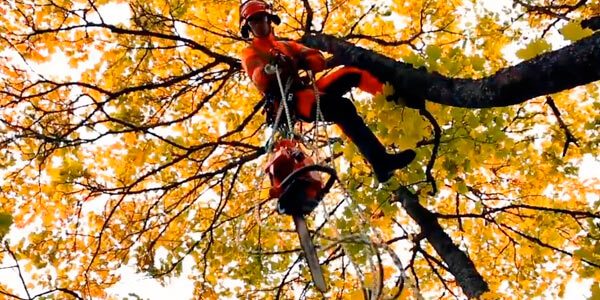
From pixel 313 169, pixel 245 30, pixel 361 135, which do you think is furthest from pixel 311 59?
pixel 313 169

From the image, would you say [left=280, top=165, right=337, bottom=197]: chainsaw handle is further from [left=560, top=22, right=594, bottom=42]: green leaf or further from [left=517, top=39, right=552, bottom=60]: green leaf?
[left=560, top=22, right=594, bottom=42]: green leaf

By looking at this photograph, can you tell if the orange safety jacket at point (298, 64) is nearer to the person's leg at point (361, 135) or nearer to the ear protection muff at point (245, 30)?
the person's leg at point (361, 135)

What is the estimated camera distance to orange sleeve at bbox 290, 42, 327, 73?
3871 mm

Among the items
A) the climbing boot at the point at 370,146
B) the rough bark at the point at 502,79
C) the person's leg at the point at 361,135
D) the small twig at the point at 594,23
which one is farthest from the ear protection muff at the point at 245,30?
the small twig at the point at 594,23

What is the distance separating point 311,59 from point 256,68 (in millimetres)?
391

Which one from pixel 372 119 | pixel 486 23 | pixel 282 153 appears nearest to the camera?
pixel 282 153

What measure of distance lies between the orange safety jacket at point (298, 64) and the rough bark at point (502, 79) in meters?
0.33

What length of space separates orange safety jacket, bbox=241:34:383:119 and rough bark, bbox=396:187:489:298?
56.3 inches

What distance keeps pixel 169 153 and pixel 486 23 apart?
12.1 feet

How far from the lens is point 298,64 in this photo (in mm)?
3865

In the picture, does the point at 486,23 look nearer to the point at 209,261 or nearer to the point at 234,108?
the point at 234,108

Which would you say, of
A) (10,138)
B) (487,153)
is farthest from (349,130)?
(10,138)

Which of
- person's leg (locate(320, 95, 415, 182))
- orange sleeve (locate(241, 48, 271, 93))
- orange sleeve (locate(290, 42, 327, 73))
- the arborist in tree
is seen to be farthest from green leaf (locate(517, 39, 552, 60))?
orange sleeve (locate(241, 48, 271, 93))

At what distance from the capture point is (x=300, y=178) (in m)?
Result: 3.03
